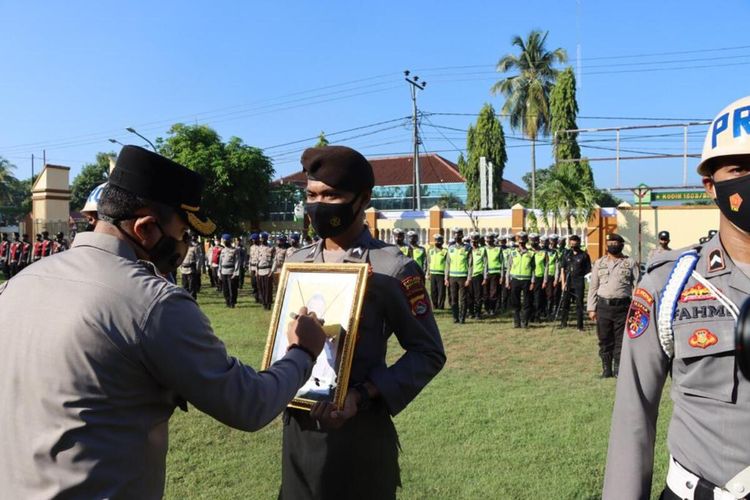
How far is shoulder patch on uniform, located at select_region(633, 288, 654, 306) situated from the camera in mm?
1881

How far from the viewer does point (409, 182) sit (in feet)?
178

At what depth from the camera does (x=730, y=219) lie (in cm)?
178

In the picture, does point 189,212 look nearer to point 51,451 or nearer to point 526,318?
point 51,451

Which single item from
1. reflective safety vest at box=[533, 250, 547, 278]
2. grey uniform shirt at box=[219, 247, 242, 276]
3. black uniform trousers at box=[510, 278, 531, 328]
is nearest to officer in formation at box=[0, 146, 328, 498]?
black uniform trousers at box=[510, 278, 531, 328]

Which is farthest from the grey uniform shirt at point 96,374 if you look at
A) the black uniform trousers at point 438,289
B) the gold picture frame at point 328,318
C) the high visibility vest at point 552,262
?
the black uniform trousers at point 438,289

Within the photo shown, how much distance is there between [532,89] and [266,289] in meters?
28.4

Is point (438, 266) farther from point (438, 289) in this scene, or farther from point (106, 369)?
point (106, 369)

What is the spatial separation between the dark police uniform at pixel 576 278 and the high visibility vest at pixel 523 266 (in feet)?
2.39

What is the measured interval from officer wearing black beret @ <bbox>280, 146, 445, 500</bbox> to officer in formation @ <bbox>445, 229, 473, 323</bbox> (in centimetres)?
1193

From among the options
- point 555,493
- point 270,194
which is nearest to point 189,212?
point 555,493

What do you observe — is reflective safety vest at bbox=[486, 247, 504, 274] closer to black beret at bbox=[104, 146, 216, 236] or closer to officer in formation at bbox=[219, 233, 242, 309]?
officer in formation at bbox=[219, 233, 242, 309]

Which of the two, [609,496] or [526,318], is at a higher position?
[609,496]

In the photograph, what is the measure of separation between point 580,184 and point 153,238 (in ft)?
69.6

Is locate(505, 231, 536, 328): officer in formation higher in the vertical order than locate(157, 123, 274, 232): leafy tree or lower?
lower
